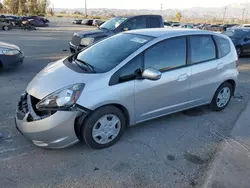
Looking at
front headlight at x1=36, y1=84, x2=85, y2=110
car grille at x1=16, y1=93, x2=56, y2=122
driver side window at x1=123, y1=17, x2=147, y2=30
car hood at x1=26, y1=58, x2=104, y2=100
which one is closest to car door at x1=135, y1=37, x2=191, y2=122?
car hood at x1=26, y1=58, x2=104, y2=100

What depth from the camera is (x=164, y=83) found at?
3.64 metres

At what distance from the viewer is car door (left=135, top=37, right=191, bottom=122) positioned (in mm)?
3500

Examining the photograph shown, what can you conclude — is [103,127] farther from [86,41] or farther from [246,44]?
[246,44]

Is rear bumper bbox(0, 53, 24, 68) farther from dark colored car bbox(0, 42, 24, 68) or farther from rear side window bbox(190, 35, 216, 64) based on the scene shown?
rear side window bbox(190, 35, 216, 64)

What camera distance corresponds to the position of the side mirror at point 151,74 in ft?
10.7

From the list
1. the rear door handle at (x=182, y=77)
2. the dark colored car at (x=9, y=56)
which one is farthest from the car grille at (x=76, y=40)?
the rear door handle at (x=182, y=77)

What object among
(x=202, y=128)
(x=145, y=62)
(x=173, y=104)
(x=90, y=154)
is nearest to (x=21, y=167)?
(x=90, y=154)

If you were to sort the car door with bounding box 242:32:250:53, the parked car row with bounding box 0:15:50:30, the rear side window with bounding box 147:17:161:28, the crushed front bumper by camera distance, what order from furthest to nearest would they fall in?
1. the parked car row with bounding box 0:15:50:30
2. the car door with bounding box 242:32:250:53
3. the rear side window with bounding box 147:17:161:28
4. the crushed front bumper

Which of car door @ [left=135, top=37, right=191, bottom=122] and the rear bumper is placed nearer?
car door @ [left=135, top=37, right=191, bottom=122]

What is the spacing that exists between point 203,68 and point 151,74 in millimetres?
1300

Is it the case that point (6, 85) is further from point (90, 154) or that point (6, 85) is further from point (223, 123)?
point (223, 123)

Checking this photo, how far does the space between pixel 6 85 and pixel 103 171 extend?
4083 mm

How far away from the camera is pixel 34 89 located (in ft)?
10.6

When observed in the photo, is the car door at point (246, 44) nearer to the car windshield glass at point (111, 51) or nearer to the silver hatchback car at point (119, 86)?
the silver hatchback car at point (119, 86)
